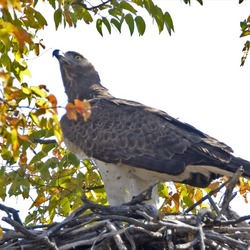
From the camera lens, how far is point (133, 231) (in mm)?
7664

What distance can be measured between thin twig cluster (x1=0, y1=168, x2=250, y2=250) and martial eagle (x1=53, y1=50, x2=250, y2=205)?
1512mm

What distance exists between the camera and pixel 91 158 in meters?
10.5

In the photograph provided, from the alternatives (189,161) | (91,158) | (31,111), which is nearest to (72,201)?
(91,158)

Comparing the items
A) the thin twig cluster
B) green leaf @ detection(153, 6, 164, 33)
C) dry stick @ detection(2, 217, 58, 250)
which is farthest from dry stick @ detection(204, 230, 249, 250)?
green leaf @ detection(153, 6, 164, 33)

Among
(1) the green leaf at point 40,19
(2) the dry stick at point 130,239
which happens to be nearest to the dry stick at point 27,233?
(2) the dry stick at point 130,239

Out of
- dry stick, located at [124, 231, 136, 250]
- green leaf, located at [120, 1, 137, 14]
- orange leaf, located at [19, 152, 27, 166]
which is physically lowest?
dry stick, located at [124, 231, 136, 250]

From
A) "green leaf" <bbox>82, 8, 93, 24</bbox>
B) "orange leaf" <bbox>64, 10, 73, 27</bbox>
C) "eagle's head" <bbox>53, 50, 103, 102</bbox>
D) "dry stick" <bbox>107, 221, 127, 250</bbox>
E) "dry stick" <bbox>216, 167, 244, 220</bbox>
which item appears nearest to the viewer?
"dry stick" <bbox>107, 221, 127, 250</bbox>

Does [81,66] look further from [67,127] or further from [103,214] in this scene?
[103,214]

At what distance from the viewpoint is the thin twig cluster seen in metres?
7.49

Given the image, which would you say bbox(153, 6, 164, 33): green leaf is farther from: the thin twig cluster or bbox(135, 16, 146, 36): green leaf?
the thin twig cluster

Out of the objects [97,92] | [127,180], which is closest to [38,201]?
[127,180]

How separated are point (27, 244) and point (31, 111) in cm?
169

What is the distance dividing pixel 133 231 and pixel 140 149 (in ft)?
8.92

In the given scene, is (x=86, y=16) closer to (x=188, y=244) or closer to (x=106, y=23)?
(x=106, y=23)
